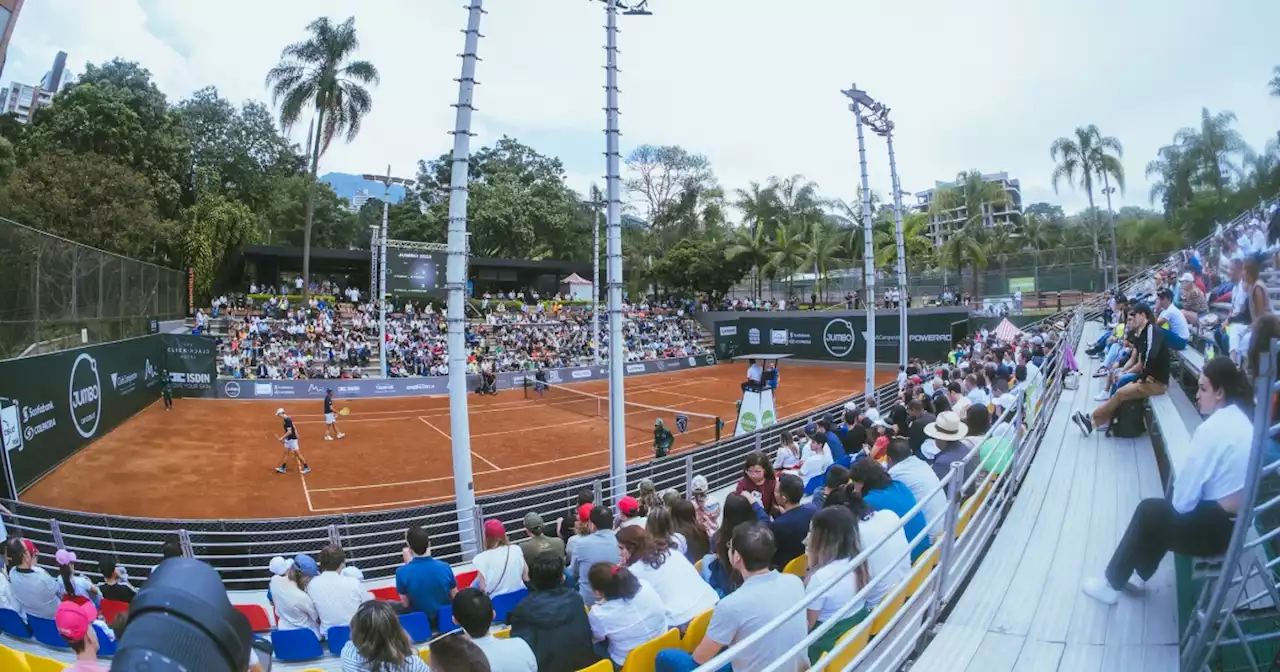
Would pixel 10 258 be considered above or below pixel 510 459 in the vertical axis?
above

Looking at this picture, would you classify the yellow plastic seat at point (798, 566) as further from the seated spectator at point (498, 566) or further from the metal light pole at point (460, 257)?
the metal light pole at point (460, 257)

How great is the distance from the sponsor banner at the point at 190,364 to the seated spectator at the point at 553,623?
3038 centimetres

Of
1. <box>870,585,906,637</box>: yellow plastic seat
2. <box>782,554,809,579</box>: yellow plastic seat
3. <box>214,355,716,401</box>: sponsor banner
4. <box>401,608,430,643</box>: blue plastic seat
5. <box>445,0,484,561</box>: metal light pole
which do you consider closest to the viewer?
<box>870,585,906,637</box>: yellow plastic seat

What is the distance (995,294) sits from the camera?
1563 inches

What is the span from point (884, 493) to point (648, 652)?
222 cm

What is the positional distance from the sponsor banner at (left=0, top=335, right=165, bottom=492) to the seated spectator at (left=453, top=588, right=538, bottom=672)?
1541 centimetres

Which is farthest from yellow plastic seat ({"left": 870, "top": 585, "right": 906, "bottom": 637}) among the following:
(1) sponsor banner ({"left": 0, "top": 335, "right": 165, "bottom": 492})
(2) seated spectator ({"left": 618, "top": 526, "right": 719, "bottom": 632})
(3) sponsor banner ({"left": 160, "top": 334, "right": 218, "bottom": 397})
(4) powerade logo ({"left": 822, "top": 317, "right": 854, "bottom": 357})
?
(4) powerade logo ({"left": 822, "top": 317, "right": 854, "bottom": 357})

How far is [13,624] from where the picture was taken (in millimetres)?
7078

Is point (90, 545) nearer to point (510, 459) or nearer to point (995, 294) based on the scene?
point (510, 459)

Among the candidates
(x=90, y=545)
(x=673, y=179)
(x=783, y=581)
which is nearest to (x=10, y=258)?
(x=90, y=545)

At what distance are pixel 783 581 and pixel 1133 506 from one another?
4224 mm

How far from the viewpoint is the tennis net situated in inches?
864

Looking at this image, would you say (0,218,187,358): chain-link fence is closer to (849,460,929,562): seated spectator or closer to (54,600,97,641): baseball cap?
(54,600,97,641): baseball cap

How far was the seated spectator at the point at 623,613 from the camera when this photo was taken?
4051 millimetres
